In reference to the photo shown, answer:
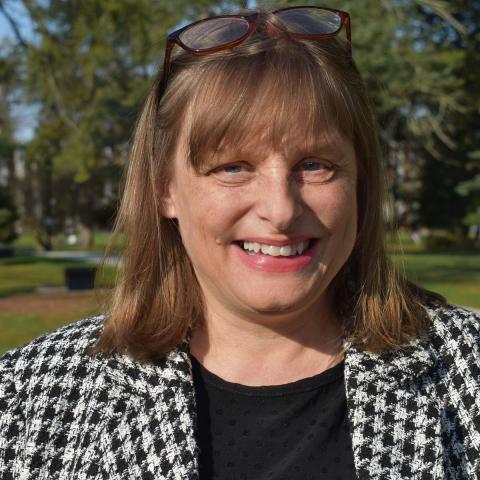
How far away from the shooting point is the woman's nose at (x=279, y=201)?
6.23 feet

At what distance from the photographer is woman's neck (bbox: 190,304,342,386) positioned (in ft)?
6.88

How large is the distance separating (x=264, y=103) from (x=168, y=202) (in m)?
0.45

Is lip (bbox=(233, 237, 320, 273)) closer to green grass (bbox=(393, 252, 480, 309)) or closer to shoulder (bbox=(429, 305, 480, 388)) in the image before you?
shoulder (bbox=(429, 305, 480, 388))

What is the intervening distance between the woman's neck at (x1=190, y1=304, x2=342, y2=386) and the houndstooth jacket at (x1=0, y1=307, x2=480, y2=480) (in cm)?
8

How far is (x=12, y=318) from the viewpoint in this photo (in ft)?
45.0

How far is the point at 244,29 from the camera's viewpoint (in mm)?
2025

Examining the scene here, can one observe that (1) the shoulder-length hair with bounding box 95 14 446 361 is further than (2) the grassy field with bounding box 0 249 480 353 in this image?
No

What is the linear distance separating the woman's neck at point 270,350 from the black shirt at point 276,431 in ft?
0.12

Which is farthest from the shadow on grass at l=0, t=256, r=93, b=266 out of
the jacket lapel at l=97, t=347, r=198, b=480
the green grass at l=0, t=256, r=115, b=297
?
the jacket lapel at l=97, t=347, r=198, b=480

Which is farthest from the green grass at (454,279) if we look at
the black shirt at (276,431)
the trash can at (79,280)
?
the black shirt at (276,431)

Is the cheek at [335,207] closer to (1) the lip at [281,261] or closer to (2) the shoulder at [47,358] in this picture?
(1) the lip at [281,261]

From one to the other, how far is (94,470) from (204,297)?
1.83 feet

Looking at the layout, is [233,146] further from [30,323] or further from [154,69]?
[30,323]

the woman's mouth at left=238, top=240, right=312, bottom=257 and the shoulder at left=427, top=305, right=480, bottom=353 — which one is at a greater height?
the woman's mouth at left=238, top=240, right=312, bottom=257
